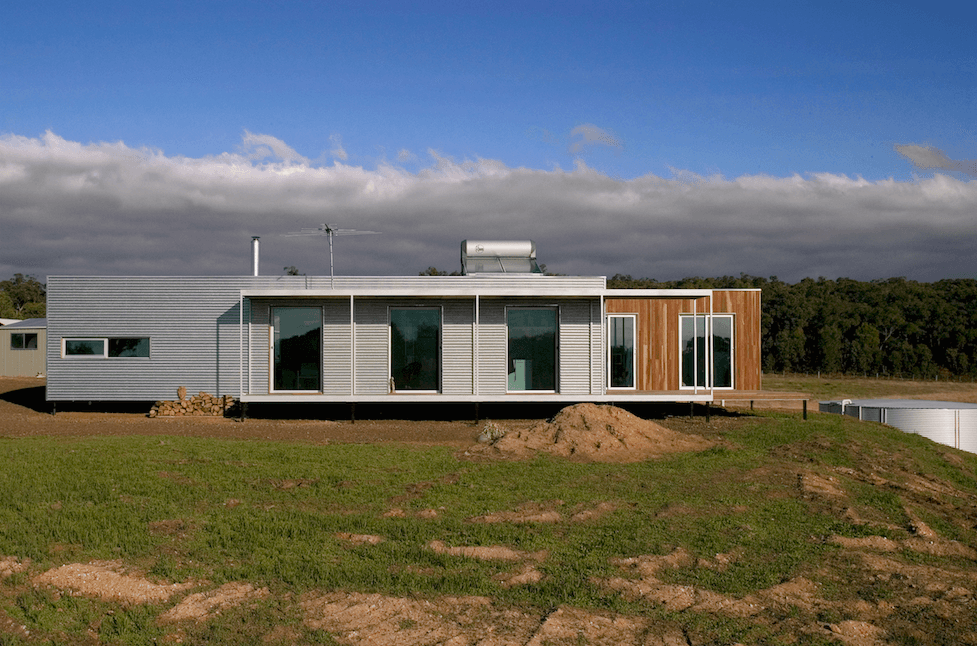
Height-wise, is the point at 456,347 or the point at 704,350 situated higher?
the point at 456,347

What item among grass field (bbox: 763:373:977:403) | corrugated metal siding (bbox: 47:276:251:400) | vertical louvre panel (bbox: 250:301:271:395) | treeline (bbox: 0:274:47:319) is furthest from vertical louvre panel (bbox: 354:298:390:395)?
treeline (bbox: 0:274:47:319)

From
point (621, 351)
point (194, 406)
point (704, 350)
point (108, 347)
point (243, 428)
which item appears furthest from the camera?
point (704, 350)

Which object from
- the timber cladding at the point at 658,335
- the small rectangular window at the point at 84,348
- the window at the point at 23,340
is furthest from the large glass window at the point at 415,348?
the window at the point at 23,340

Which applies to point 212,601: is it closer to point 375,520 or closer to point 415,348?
point 375,520

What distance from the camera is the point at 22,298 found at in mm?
58750

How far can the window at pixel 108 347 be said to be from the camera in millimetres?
15609

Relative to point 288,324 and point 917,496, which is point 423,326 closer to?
point 288,324

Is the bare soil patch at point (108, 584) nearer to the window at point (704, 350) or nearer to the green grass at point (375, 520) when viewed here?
the green grass at point (375, 520)

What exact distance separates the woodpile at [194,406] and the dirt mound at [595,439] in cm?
660

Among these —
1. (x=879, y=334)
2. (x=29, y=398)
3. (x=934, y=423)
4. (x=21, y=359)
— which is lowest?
(x=934, y=423)

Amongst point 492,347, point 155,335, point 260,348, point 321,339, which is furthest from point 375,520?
point 155,335

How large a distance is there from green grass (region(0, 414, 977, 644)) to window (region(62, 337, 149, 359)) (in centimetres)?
445

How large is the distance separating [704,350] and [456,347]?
6076mm

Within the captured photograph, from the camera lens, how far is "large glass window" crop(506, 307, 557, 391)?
15.6 meters
